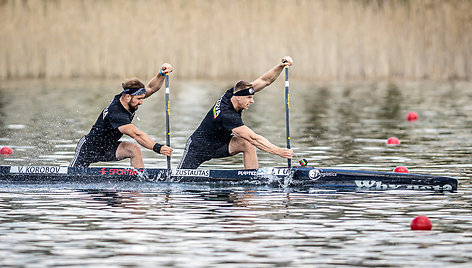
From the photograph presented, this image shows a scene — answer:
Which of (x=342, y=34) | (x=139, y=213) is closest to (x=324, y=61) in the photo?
(x=342, y=34)

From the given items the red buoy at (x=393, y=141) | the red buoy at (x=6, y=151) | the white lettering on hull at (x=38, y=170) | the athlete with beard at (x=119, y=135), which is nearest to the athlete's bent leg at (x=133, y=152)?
the athlete with beard at (x=119, y=135)

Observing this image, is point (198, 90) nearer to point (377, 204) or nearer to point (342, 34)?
point (342, 34)

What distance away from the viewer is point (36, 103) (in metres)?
33.8

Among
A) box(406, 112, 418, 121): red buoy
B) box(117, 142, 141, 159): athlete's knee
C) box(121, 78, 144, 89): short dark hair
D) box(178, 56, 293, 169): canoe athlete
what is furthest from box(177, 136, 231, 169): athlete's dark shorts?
box(406, 112, 418, 121): red buoy

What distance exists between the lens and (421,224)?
466 inches

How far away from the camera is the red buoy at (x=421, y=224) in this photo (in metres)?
11.8

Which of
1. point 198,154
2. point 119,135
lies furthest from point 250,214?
point 119,135

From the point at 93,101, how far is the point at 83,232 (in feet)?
76.4

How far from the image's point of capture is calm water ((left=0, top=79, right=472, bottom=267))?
10484 mm

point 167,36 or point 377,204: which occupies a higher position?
point 167,36

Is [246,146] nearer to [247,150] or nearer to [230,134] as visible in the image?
[247,150]

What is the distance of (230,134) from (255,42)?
23.1 m

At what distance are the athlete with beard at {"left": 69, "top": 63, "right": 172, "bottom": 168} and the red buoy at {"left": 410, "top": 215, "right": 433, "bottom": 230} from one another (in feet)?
16.0

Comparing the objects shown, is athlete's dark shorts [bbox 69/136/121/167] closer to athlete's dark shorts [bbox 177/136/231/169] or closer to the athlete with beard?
the athlete with beard
